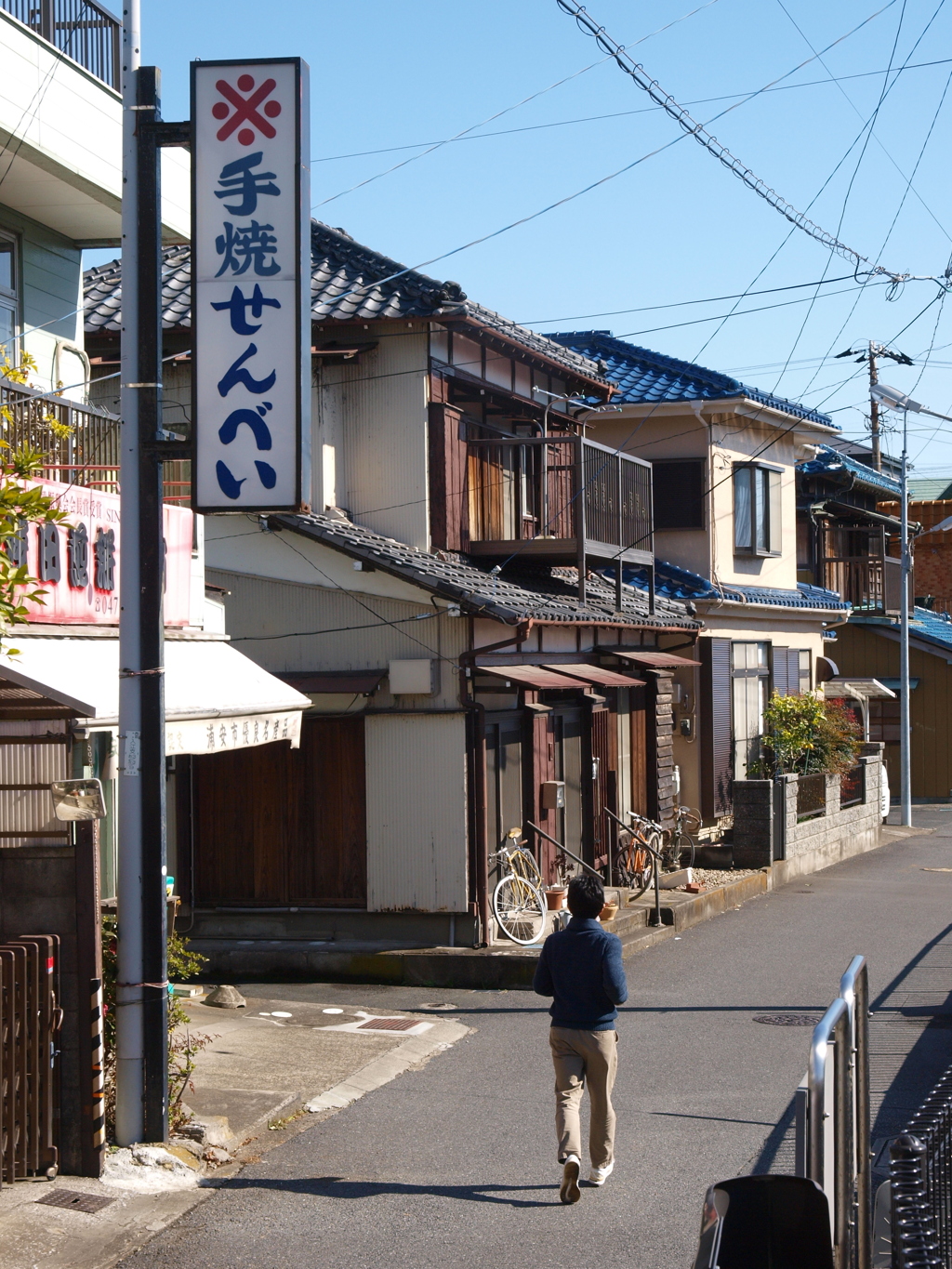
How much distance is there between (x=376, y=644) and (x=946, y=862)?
1326cm

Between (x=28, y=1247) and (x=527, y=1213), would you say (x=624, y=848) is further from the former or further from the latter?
(x=28, y=1247)

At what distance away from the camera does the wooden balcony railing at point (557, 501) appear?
17.5m

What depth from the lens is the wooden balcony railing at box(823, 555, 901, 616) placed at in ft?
112

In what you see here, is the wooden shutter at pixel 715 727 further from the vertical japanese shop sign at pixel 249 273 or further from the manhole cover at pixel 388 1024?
the vertical japanese shop sign at pixel 249 273

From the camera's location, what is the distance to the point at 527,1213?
23.7 ft

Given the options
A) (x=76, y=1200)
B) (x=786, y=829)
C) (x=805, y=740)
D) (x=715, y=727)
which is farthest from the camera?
(x=805, y=740)

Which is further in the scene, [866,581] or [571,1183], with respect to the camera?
[866,581]

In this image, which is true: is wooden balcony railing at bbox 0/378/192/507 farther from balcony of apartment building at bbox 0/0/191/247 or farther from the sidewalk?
the sidewalk

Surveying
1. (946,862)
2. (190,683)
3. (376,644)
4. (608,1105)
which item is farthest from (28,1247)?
(946,862)

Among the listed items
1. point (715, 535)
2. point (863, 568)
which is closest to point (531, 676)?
point (715, 535)

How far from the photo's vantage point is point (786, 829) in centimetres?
2152

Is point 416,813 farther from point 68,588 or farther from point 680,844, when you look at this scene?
point 680,844

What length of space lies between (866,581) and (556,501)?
1773 centimetres

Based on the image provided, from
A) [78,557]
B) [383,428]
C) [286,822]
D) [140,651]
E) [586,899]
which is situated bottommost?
[286,822]
